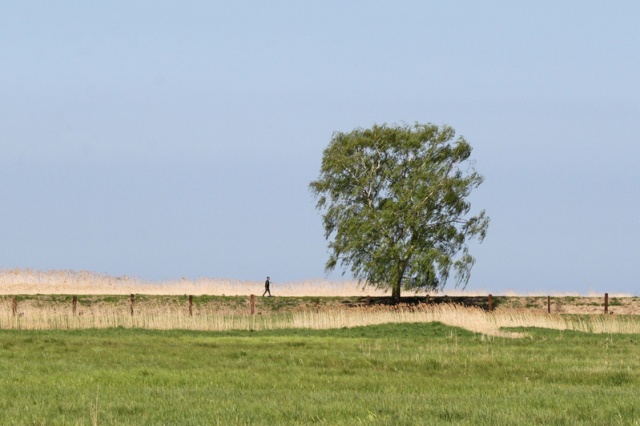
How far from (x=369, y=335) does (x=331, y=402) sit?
20032mm

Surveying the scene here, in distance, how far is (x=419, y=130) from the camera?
63500 millimetres

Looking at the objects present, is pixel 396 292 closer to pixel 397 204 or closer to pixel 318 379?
pixel 397 204

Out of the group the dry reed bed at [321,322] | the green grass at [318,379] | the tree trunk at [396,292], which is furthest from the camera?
the tree trunk at [396,292]

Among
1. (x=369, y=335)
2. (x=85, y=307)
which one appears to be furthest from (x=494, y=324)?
(x=85, y=307)

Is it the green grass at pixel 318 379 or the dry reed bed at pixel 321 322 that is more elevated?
the dry reed bed at pixel 321 322

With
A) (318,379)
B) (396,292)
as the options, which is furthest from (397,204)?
(318,379)

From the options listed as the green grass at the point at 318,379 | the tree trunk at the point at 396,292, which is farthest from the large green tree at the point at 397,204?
the green grass at the point at 318,379

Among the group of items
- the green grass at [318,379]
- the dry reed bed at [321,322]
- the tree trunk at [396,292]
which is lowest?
the green grass at [318,379]

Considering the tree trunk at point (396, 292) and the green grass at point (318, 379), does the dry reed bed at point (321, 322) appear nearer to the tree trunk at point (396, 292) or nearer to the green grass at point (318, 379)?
the green grass at point (318, 379)

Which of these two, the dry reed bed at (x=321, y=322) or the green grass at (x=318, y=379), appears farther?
the dry reed bed at (x=321, y=322)

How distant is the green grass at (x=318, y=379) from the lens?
14.5 meters

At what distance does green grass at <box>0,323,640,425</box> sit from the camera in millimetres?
14531

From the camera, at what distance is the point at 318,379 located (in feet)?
66.0

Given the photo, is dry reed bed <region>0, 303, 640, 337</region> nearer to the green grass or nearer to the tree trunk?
the green grass
